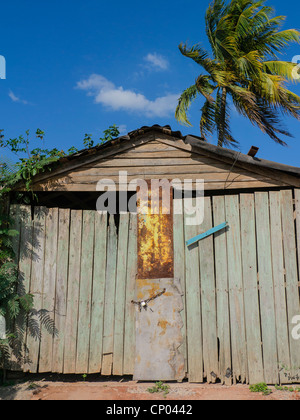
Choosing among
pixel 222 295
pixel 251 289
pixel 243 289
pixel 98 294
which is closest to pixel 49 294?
pixel 98 294

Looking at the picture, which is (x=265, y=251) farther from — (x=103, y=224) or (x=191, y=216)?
(x=103, y=224)

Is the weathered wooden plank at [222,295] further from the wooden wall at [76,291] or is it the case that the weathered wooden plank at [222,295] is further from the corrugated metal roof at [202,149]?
the wooden wall at [76,291]

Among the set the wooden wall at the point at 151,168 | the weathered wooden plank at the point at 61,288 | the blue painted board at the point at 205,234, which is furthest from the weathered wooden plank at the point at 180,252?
the weathered wooden plank at the point at 61,288

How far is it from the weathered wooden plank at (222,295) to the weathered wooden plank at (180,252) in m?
0.52

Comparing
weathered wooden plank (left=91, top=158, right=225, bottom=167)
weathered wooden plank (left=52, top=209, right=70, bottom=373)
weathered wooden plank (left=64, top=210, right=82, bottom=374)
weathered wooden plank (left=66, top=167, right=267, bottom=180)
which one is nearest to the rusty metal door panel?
weathered wooden plank (left=66, top=167, right=267, bottom=180)

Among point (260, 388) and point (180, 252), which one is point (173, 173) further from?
point (260, 388)

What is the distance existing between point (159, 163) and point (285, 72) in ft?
29.8

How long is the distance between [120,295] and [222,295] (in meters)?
1.60

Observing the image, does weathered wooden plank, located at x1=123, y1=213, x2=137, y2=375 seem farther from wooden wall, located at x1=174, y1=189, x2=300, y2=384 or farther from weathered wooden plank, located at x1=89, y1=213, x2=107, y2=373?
wooden wall, located at x1=174, y1=189, x2=300, y2=384

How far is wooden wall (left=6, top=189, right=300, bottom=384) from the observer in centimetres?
557

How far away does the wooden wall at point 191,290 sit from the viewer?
5.57 meters

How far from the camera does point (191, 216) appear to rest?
19.5 feet

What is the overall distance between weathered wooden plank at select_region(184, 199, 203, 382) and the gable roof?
4.12ft

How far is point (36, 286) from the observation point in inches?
235
